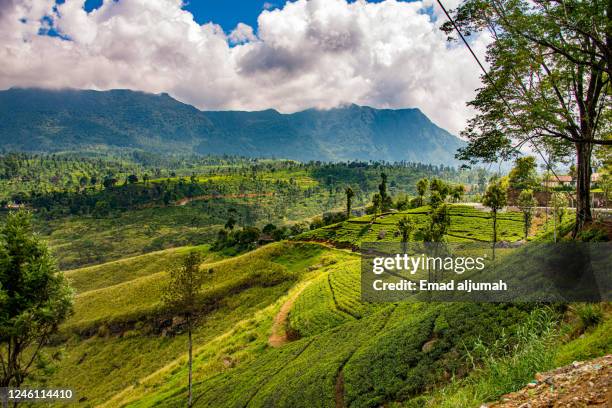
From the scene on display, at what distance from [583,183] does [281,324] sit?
43047mm

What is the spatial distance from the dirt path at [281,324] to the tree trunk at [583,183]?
35.9m

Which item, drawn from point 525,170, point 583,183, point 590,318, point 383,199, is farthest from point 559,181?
point 383,199

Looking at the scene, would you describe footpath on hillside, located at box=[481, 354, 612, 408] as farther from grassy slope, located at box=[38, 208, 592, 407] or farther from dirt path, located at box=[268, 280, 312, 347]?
dirt path, located at box=[268, 280, 312, 347]

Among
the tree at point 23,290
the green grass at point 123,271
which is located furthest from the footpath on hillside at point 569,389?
the green grass at point 123,271

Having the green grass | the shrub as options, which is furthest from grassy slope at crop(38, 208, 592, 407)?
the green grass

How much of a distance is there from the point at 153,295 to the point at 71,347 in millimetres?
19913

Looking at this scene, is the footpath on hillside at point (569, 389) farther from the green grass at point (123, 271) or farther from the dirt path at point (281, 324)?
the green grass at point (123, 271)

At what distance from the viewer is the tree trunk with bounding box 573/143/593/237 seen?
64.2 feet

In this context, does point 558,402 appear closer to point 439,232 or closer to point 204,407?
point 204,407

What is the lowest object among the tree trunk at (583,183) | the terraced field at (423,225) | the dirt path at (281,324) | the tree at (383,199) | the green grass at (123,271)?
the green grass at (123,271)

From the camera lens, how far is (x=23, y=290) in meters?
22.3

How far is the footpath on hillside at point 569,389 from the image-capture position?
22.8 feet

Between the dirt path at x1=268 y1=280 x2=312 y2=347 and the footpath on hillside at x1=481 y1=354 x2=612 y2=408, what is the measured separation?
40953mm
